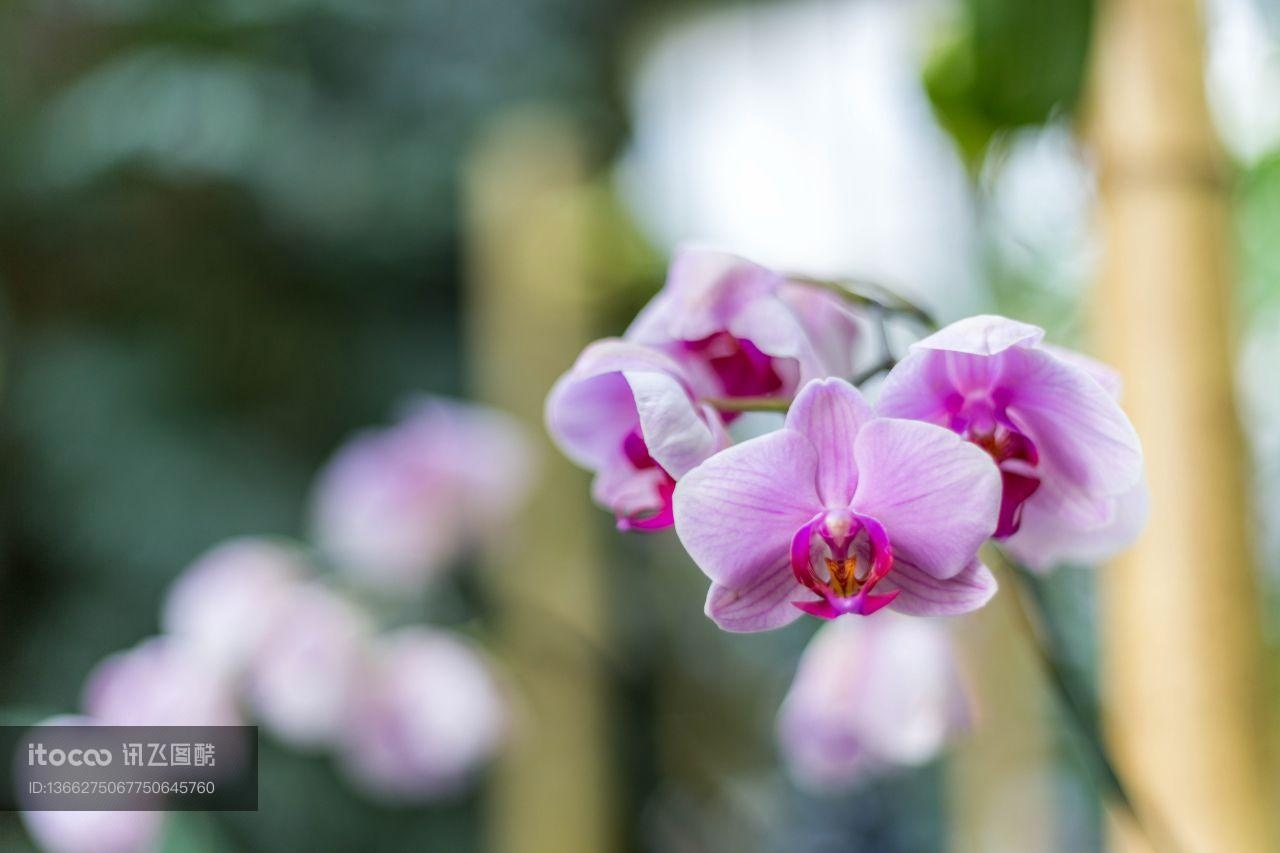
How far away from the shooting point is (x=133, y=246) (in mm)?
1101

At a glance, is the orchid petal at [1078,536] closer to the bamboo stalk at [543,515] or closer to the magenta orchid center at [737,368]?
the magenta orchid center at [737,368]

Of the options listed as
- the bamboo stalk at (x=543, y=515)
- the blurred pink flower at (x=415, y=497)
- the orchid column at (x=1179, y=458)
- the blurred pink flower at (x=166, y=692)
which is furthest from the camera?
the bamboo stalk at (x=543, y=515)

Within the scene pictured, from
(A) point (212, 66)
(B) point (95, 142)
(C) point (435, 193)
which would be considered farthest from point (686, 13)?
(B) point (95, 142)

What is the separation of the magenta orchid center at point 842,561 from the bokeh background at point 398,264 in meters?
0.68

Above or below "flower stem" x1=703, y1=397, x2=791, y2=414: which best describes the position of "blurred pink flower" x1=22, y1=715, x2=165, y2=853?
below

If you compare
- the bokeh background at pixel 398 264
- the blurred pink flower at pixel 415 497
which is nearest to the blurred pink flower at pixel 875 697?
the blurred pink flower at pixel 415 497

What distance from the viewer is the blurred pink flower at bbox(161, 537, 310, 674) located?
60 cm

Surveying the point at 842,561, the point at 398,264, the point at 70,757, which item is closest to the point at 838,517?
the point at 842,561

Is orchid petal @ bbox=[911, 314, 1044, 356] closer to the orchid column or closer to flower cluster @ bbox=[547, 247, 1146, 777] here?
flower cluster @ bbox=[547, 247, 1146, 777]

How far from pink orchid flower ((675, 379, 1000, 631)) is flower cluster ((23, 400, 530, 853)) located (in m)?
0.37

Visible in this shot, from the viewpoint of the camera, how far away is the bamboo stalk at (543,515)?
35.0 inches

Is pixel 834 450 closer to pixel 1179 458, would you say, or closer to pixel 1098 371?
pixel 1098 371

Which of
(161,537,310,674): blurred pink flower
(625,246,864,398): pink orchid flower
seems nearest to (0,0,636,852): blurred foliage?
(161,537,310,674): blurred pink flower

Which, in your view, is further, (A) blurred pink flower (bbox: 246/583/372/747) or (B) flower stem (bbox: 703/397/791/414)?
(A) blurred pink flower (bbox: 246/583/372/747)
